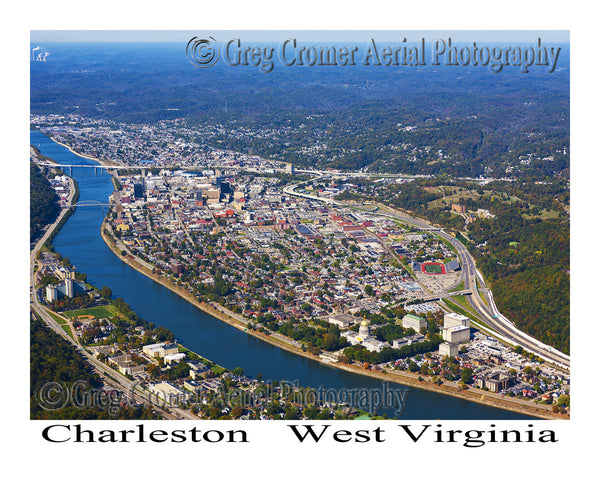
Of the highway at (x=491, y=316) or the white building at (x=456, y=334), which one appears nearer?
the highway at (x=491, y=316)

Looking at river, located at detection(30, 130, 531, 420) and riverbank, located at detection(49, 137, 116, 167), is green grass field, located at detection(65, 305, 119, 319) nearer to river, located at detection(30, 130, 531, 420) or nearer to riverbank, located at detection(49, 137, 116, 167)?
river, located at detection(30, 130, 531, 420)

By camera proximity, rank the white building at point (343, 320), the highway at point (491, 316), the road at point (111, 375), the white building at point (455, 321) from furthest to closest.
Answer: the white building at point (343, 320)
the white building at point (455, 321)
the highway at point (491, 316)
the road at point (111, 375)

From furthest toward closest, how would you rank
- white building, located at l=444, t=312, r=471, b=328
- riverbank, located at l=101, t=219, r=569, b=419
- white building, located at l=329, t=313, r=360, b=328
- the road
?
white building, located at l=329, t=313, r=360, b=328 → white building, located at l=444, t=312, r=471, b=328 → riverbank, located at l=101, t=219, r=569, b=419 → the road

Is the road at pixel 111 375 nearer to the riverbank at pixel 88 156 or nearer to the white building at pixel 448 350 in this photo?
the white building at pixel 448 350

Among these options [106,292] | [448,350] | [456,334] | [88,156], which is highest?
[88,156]

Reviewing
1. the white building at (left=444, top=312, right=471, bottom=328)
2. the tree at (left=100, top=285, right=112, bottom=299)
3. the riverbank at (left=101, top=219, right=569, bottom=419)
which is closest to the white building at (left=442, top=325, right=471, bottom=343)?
the white building at (left=444, top=312, right=471, bottom=328)

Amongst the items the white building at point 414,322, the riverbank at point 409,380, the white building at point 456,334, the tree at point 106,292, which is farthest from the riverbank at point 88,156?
the white building at point 456,334

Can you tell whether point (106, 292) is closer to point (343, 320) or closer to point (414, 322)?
point (343, 320)

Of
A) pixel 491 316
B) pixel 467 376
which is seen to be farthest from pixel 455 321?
pixel 467 376
